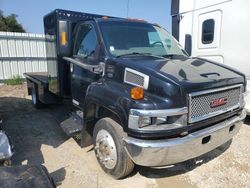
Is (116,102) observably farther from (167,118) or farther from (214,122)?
(214,122)

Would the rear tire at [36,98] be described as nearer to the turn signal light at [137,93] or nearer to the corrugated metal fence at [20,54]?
the turn signal light at [137,93]

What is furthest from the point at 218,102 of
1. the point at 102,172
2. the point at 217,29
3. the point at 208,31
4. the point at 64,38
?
the point at 208,31

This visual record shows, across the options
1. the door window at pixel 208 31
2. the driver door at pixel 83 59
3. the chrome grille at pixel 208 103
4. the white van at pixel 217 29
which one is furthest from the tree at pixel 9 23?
the chrome grille at pixel 208 103

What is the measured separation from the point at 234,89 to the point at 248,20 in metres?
2.29

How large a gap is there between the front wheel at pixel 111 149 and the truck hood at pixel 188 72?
0.87 m

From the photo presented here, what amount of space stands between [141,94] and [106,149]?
1095mm

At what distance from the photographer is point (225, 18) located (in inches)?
219

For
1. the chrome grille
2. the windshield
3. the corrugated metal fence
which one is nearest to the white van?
the windshield

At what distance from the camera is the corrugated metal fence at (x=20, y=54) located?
485 inches

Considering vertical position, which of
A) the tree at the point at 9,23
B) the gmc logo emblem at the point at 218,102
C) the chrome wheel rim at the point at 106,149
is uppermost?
the tree at the point at 9,23

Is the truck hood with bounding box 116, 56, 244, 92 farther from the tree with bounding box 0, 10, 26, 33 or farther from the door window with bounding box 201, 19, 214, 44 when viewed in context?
the tree with bounding box 0, 10, 26, 33

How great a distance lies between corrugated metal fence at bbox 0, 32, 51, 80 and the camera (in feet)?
40.4

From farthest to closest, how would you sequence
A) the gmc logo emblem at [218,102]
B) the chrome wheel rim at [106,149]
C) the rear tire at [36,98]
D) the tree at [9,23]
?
the tree at [9,23]
the rear tire at [36,98]
the chrome wheel rim at [106,149]
the gmc logo emblem at [218,102]

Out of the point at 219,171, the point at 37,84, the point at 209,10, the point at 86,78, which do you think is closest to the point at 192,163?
the point at 219,171
